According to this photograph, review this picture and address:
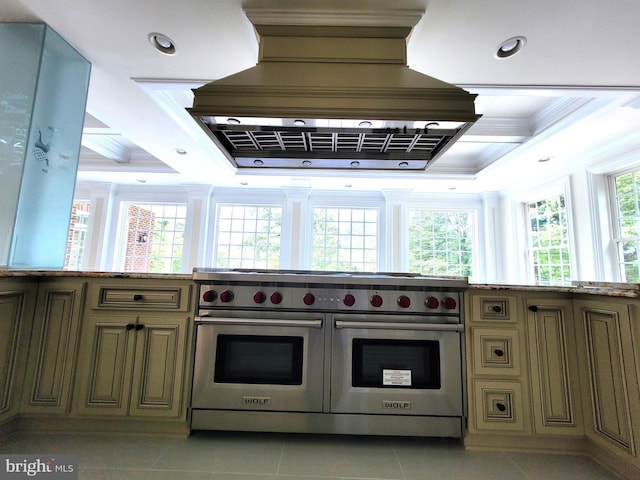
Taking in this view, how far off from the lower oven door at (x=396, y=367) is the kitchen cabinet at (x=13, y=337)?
5.33ft

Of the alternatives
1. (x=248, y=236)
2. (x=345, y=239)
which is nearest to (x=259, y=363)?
(x=345, y=239)

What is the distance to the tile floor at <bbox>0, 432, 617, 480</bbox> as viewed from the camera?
125 centimetres

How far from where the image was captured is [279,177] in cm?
458

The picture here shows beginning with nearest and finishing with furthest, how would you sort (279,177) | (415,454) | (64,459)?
(64,459)
(415,454)
(279,177)

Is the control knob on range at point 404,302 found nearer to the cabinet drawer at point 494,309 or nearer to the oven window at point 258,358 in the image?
the cabinet drawer at point 494,309

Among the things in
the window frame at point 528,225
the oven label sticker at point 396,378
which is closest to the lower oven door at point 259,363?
the oven label sticker at point 396,378

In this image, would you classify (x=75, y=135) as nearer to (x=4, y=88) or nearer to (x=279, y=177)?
(x=4, y=88)

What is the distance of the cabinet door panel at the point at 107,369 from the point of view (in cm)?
151

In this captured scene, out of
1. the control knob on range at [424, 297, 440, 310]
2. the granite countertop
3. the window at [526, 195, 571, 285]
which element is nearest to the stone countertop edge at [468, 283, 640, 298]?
the granite countertop

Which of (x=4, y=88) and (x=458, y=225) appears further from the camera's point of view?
(x=458, y=225)

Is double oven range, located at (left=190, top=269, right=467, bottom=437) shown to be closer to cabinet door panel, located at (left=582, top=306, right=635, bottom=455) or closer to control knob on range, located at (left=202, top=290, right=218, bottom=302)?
control knob on range, located at (left=202, top=290, right=218, bottom=302)

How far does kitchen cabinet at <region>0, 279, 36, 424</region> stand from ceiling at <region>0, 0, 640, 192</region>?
63.5 inches

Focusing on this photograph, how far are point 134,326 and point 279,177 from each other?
337 centimetres

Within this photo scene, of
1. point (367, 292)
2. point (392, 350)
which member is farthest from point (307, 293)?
point (392, 350)
